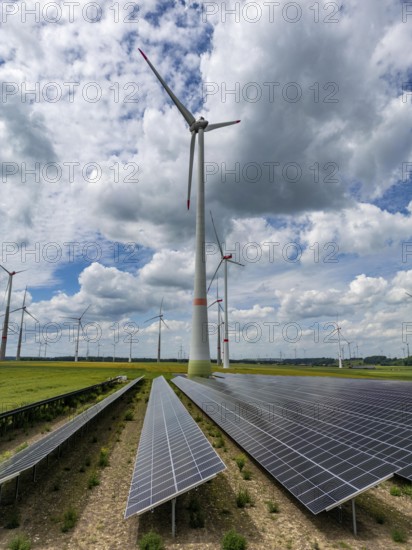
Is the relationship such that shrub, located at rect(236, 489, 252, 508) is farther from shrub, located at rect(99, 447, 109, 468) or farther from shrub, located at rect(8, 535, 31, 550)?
shrub, located at rect(99, 447, 109, 468)

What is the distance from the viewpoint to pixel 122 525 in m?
15.8

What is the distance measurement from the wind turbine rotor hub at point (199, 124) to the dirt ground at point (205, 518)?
271 ft

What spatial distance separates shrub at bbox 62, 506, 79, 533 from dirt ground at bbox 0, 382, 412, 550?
16cm

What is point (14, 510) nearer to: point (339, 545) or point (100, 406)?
point (339, 545)

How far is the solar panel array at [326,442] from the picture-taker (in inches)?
592

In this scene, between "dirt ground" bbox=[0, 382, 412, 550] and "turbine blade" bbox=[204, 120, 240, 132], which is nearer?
"dirt ground" bbox=[0, 382, 412, 550]

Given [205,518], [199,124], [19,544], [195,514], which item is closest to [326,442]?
[205,518]

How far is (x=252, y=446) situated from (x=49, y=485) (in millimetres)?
12888

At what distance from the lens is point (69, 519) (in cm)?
1612

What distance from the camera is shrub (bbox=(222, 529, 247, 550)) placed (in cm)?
1337

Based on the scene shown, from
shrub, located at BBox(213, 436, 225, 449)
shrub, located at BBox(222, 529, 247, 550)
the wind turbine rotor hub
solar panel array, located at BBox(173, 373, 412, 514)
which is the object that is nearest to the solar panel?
solar panel array, located at BBox(173, 373, 412, 514)

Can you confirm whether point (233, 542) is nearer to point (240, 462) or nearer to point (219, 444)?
point (240, 462)

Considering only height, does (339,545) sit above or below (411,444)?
below

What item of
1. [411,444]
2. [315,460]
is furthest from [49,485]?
[411,444]
